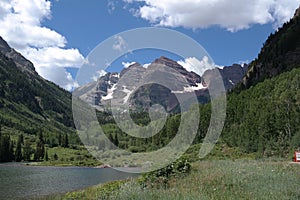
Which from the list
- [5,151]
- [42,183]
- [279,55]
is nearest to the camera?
[42,183]

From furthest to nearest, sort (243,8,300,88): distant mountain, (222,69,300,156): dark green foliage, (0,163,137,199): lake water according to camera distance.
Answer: (243,8,300,88): distant mountain < (222,69,300,156): dark green foliage < (0,163,137,199): lake water

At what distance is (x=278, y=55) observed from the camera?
161500mm

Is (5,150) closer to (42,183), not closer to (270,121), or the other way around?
(42,183)

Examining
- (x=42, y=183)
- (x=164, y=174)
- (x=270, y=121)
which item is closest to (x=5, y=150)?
(x=42, y=183)

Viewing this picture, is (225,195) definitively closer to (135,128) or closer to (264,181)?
(264,181)

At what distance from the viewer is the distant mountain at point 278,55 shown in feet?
507

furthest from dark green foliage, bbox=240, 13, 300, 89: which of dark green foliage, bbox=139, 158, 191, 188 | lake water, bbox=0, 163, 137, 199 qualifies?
dark green foliage, bbox=139, 158, 191, 188

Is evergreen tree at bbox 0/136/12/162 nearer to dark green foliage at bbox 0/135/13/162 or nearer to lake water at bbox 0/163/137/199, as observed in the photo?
dark green foliage at bbox 0/135/13/162

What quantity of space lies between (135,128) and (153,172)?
20.4 feet

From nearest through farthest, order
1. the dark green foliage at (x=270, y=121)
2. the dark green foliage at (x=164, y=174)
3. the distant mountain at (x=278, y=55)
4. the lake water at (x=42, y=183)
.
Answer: the dark green foliage at (x=164, y=174), the lake water at (x=42, y=183), the dark green foliage at (x=270, y=121), the distant mountain at (x=278, y=55)

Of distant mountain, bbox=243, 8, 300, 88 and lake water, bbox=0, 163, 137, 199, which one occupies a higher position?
distant mountain, bbox=243, 8, 300, 88

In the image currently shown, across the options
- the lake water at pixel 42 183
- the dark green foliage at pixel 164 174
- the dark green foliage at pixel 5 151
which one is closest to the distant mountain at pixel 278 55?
the lake water at pixel 42 183

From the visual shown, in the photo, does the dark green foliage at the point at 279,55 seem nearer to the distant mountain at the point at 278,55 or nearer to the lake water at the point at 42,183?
the distant mountain at the point at 278,55

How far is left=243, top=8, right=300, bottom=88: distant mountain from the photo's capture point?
155 metres
